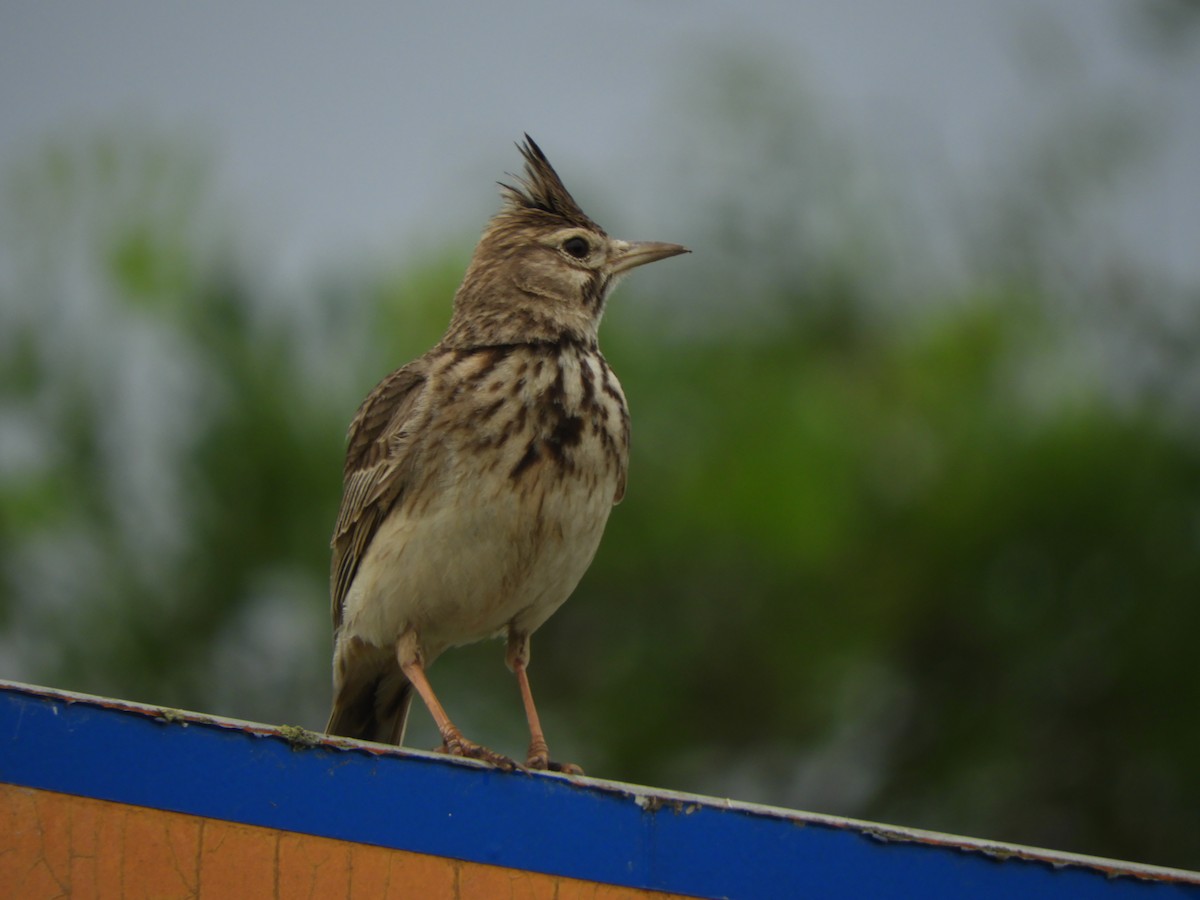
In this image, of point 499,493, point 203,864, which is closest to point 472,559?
point 499,493

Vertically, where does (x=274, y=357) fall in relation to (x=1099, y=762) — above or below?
above

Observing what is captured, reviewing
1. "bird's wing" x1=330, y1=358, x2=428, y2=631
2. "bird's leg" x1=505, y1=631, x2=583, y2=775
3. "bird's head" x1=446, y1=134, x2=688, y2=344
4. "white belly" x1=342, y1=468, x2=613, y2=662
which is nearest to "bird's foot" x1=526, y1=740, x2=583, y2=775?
"bird's leg" x1=505, y1=631, x2=583, y2=775

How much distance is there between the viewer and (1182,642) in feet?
37.9

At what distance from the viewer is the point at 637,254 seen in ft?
17.4

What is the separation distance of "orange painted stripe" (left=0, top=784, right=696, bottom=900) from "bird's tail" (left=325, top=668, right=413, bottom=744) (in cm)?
207

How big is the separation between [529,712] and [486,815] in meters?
1.72

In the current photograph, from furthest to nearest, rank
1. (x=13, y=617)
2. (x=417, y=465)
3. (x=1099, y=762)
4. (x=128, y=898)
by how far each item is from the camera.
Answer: (x=1099, y=762) → (x=13, y=617) → (x=417, y=465) → (x=128, y=898)

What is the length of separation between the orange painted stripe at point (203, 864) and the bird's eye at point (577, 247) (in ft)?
Answer: 8.65

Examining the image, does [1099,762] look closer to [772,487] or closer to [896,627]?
[896,627]

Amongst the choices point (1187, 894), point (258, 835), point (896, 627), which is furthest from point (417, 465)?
point (896, 627)

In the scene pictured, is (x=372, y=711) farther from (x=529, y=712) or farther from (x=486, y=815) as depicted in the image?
(x=486, y=815)

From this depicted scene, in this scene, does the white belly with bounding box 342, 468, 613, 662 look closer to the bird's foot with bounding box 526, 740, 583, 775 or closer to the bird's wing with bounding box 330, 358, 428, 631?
the bird's wing with bounding box 330, 358, 428, 631

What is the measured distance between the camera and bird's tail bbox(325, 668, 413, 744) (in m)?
5.32

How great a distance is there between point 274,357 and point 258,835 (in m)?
8.61
